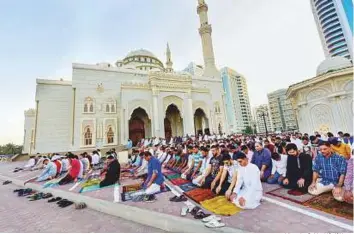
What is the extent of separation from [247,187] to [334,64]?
59.2ft

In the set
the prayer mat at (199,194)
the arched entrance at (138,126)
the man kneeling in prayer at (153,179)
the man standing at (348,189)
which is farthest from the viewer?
the arched entrance at (138,126)

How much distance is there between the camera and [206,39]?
89.0 feet

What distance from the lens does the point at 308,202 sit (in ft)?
10.4

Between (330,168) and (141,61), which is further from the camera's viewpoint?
(141,61)

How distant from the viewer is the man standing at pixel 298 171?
3699 millimetres

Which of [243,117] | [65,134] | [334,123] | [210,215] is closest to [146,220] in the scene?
[210,215]

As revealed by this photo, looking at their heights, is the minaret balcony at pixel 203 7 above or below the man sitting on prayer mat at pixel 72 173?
above

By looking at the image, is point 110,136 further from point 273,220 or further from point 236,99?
point 236,99

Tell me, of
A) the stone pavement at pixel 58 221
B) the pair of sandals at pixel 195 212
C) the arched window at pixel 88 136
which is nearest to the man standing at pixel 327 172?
the pair of sandals at pixel 195 212

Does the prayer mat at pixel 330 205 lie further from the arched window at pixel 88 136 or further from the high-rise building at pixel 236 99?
the high-rise building at pixel 236 99

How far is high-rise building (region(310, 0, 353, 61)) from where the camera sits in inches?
1885

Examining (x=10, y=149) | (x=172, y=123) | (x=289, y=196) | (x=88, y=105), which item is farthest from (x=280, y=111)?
(x=10, y=149)

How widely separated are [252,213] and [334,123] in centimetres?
1391

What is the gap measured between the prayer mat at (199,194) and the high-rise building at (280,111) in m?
74.0
